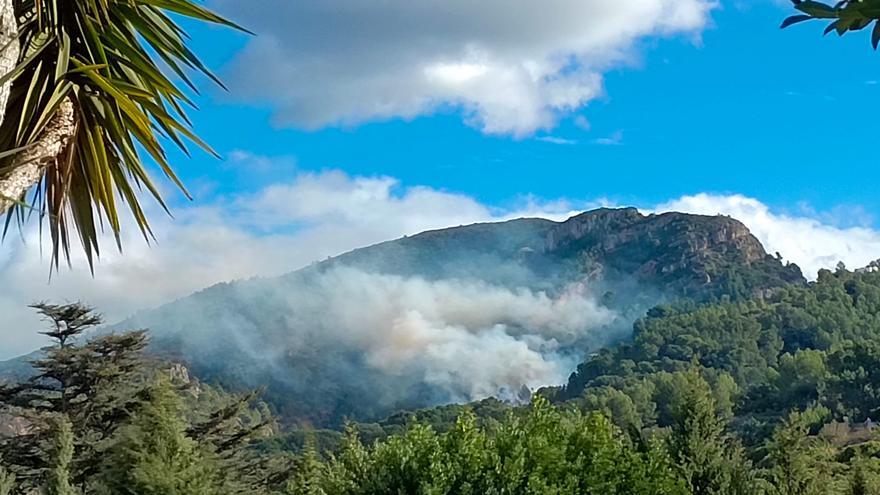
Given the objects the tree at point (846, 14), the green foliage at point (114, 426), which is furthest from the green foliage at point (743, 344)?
the tree at point (846, 14)

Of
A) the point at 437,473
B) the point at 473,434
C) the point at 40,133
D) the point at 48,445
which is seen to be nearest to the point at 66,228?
the point at 40,133

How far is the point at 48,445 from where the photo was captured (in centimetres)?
2198

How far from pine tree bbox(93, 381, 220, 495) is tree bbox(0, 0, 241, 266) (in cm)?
1763

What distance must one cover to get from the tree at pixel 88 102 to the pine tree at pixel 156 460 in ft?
57.9

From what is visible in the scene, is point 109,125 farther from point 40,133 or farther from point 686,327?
point 686,327

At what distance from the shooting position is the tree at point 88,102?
3.53 metres

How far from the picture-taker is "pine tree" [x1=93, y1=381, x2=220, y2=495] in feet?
66.6

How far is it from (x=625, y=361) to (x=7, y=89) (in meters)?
157

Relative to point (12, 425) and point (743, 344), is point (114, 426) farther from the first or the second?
point (743, 344)

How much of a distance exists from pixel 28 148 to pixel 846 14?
2.65 meters

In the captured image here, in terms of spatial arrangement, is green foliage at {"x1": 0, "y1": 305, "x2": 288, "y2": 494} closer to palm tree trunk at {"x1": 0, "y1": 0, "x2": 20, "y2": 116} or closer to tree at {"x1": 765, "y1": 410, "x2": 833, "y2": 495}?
tree at {"x1": 765, "y1": 410, "x2": 833, "y2": 495}

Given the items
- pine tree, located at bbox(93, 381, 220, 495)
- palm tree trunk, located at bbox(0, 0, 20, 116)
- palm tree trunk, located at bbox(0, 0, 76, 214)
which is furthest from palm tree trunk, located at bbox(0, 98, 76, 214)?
pine tree, located at bbox(93, 381, 220, 495)

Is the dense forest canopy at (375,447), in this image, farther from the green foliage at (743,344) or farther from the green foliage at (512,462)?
the green foliage at (743,344)

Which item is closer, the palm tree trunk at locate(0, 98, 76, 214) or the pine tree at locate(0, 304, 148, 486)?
the palm tree trunk at locate(0, 98, 76, 214)
